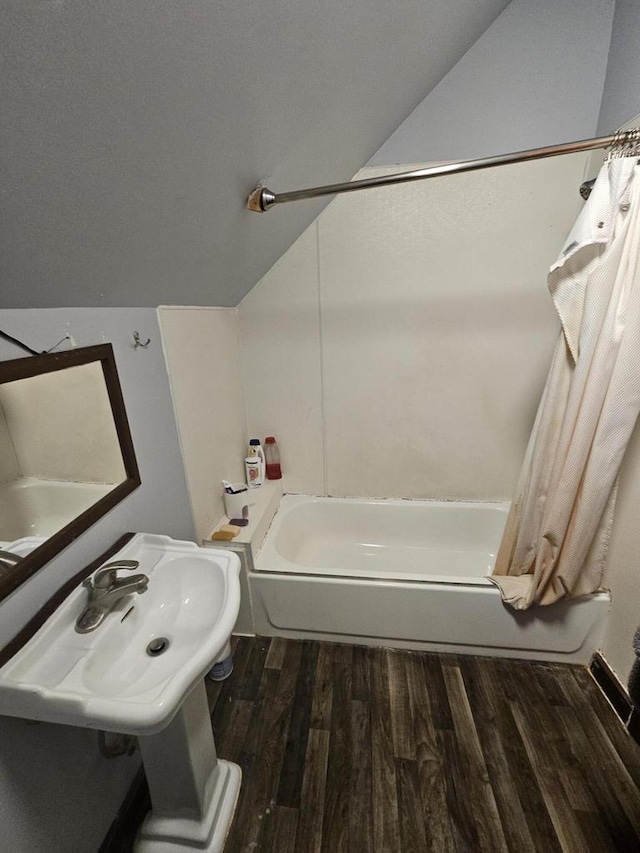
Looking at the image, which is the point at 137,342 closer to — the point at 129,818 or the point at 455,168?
the point at 455,168

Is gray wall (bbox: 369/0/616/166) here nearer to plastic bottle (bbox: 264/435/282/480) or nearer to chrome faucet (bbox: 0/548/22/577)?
plastic bottle (bbox: 264/435/282/480)

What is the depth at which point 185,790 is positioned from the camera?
0.97 metres

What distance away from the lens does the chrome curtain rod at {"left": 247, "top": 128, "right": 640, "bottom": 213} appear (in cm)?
91

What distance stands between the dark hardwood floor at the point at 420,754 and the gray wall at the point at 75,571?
41cm

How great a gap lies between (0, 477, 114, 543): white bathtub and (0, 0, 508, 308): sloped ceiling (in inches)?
15.6

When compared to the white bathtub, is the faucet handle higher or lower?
lower

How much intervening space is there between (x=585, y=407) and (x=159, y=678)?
1415mm

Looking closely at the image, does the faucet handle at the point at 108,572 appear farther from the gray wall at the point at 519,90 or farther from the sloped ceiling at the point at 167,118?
the gray wall at the point at 519,90

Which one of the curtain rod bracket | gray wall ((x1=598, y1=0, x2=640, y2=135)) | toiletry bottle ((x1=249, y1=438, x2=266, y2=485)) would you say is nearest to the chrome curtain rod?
the curtain rod bracket

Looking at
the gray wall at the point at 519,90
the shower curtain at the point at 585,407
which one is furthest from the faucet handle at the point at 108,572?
the gray wall at the point at 519,90

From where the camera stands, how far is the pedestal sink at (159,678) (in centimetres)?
64

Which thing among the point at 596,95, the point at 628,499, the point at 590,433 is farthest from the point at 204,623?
the point at 596,95

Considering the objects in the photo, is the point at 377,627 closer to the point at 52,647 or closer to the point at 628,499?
the point at 628,499

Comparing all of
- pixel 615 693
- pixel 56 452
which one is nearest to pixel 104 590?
pixel 56 452
